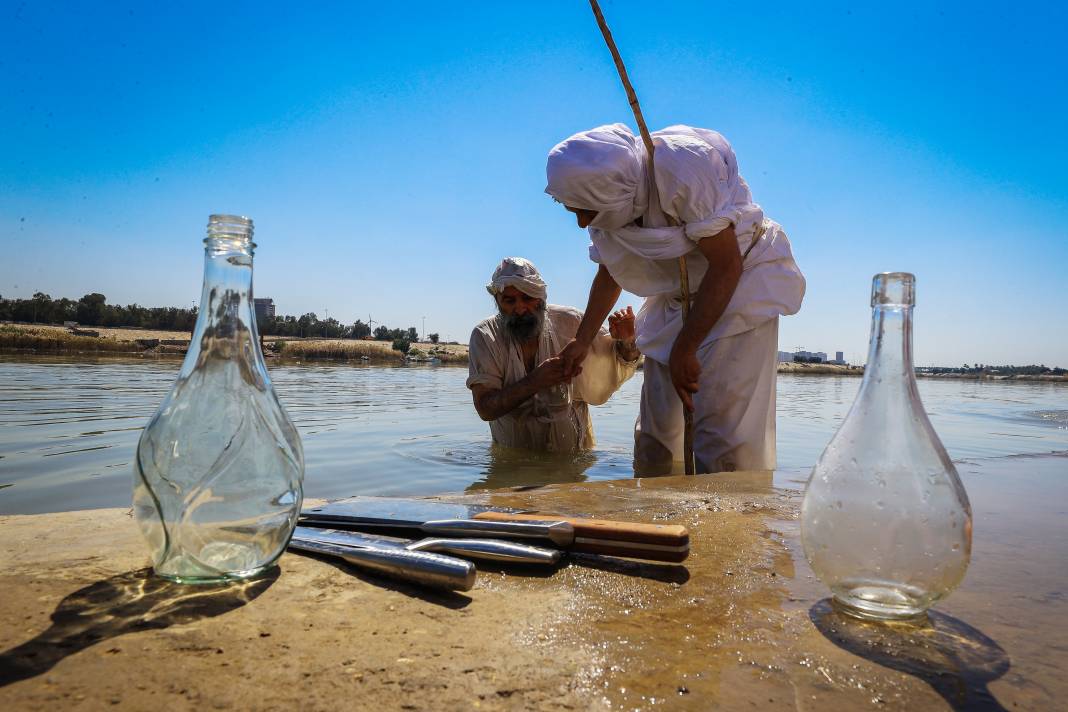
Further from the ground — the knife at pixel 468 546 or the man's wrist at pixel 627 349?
the man's wrist at pixel 627 349

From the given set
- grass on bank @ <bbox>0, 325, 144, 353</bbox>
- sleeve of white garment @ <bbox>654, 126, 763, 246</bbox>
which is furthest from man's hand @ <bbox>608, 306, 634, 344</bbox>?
grass on bank @ <bbox>0, 325, 144, 353</bbox>

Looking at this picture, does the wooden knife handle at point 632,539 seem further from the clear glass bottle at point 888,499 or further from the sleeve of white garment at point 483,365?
the sleeve of white garment at point 483,365

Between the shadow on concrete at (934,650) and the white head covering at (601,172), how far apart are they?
2.44 meters

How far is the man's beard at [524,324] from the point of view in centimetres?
496

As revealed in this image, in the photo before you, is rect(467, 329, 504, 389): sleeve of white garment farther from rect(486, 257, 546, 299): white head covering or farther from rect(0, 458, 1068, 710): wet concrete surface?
rect(0, 458, 1068, 710): wet concrete surface

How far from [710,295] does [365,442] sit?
3842 mm

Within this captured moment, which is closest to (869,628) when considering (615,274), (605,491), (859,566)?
(859,566)

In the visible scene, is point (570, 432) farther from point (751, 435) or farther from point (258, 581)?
point (258, 581)

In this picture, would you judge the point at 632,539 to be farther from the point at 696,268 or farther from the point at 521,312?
the point at 521,312

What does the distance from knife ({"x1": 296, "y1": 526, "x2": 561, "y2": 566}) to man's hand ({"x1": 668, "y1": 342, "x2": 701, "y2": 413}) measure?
6.97 feet

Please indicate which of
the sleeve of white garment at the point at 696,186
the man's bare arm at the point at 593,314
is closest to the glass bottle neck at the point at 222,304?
the sleeve of white garment at the point at 696,186

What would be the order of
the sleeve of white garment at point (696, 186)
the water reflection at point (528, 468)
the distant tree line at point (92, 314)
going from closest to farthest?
the sleeve of white garment at point (696, 186) → the water reflection at point (528, 468) → the distant tree line at point (92, 314)

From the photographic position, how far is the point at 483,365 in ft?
16.0

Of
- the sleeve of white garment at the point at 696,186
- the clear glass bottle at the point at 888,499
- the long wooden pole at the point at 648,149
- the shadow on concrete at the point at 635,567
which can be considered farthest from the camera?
the sleeve of white garment at the point at 696,186
